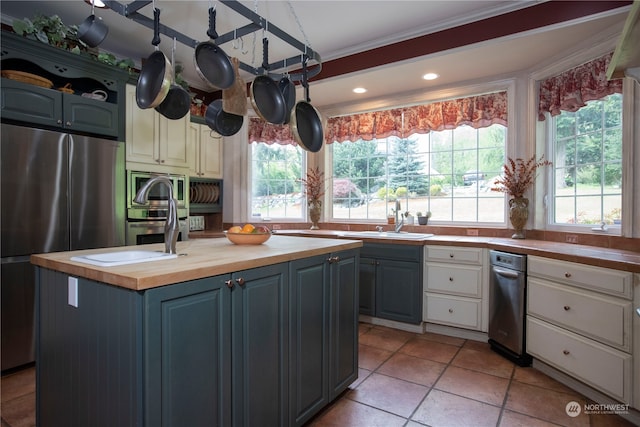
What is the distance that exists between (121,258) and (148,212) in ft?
6.19

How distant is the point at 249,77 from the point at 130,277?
3.59 metres

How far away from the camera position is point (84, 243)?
2896mm

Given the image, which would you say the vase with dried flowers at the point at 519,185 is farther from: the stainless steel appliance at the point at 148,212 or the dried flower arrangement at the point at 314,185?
the stainless steel appliance at the point at 148,212

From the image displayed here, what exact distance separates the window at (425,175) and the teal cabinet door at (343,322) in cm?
203

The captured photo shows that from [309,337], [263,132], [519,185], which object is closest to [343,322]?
[309,337]

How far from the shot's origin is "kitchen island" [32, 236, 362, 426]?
122 cm

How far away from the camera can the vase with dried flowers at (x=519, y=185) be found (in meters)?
3.24

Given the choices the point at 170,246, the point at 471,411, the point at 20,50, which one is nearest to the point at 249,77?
the point at 20,50

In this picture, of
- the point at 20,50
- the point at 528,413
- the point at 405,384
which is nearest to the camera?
the point at 528,413

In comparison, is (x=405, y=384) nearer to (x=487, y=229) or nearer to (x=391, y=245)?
(x=391, y=245)

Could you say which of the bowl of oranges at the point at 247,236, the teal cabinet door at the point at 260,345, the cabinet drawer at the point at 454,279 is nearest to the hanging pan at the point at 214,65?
the bowl of oranges at the point at 247,236

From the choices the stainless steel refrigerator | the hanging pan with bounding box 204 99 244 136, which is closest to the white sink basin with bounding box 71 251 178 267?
the hanging pan with bounding box 204 99 244 136

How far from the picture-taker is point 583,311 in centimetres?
223

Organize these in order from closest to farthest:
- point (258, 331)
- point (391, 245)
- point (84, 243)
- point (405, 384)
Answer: point (258, 331) → point (405, 384) → point (84, 243) → point (391, 245)
